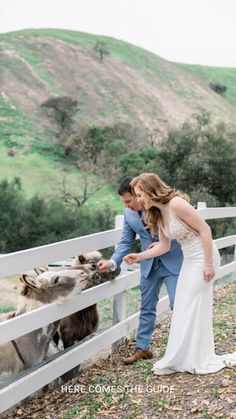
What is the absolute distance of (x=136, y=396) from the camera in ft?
14.8

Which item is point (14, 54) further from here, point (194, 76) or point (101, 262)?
point (101, 262)

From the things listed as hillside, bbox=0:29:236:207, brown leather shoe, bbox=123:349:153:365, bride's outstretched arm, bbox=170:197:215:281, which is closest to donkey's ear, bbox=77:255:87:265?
brown leather shoe, bbox=123:349:153:365

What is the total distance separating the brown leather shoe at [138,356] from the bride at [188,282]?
545mm

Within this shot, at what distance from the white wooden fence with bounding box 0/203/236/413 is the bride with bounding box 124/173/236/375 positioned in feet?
2.25

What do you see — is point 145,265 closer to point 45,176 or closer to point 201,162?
point 201,162

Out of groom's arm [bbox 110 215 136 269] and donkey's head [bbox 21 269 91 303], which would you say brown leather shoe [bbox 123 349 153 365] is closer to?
groom's arm [bbox 110 215 136 269]

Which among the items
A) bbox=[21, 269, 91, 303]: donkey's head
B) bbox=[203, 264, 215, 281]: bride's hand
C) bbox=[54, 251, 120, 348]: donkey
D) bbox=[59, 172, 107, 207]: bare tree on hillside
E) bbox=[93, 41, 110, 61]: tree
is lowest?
bbox=[59, 172, 107, 207]: bare tree on hillside

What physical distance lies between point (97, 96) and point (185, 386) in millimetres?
70934

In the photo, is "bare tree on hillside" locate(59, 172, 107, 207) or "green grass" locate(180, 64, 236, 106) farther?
"green grass" locate(180, 64, 236, 106)

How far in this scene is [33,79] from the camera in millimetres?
71375

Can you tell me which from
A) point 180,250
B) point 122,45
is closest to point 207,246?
point 180,250

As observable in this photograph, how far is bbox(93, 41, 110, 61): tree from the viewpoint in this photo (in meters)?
83.9

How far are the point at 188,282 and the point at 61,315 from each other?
1.01m

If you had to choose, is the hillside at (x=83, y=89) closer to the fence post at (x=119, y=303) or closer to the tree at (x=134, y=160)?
the tree at (x=134, y=160)
